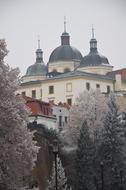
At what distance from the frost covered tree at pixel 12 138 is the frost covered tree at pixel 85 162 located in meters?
29.5

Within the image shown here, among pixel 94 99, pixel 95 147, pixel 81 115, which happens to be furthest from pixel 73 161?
pixel 94 99

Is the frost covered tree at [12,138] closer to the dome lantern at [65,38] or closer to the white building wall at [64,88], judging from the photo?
the white building wall at [64,88]

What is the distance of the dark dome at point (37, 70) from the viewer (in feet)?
589

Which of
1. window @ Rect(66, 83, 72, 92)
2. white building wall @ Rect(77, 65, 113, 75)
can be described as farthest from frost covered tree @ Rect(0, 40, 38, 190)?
white building wall @ Rect(77, 65, 113, 75)

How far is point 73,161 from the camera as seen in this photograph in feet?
285

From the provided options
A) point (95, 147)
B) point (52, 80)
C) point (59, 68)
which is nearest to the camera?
point (95, 147)

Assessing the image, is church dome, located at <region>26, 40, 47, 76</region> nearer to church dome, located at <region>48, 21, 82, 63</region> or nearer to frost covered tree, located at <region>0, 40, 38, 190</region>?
church dome, located at <region>48, 21, 82, 63</region>

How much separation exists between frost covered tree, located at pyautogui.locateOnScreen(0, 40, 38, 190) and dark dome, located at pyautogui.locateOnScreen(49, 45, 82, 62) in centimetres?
12027

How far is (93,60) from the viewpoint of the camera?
168m

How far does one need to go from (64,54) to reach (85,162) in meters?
89.9

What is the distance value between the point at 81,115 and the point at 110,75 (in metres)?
65.6

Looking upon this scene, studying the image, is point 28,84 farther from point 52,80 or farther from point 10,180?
point 10,180

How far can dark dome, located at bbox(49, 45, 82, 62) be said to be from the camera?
17050 cm

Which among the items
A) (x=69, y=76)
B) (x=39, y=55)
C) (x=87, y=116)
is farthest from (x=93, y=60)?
(x=87, y=116)
